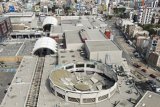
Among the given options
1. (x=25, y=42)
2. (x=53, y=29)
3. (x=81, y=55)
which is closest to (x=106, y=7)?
(x=53, y=29)

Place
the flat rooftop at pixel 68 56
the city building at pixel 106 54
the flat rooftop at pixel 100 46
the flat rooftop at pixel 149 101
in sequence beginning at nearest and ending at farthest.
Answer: the flat rooftop at pixel 149 101, the city building at pixel 106 54, the flat rooftop at pixel 68 56, the flat rooftop at pixel 100 46

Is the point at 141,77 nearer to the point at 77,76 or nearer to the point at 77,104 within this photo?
the point at 77,76

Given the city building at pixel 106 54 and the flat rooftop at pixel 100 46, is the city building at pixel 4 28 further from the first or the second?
the city building at pixel 106 54

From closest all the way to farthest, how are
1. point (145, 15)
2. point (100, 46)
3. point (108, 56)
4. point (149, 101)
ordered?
1. point (149, 101)
2. point (108, 56)
3. point (100, 46)
4. point (145, 15)

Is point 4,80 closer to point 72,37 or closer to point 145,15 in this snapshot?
point 72,37

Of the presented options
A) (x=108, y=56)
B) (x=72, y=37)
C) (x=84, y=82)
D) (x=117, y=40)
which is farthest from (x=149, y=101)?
(x=117, y=40)

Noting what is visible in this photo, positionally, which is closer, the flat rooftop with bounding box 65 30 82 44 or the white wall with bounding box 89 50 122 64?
the white wall with bounding box 89 50 122 64

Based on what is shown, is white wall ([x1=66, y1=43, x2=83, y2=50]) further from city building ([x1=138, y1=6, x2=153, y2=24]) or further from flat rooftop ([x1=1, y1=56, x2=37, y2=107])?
city building ([x1=138, y1=6, x2=153, y2=24])

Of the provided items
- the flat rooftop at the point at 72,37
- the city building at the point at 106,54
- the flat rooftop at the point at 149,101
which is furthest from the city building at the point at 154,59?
the flat rooftop at the point at 149,101

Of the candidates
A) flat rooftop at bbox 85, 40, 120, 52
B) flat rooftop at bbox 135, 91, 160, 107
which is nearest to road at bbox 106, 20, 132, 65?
flat rooftop at bbox 85, 40, 120, 52
